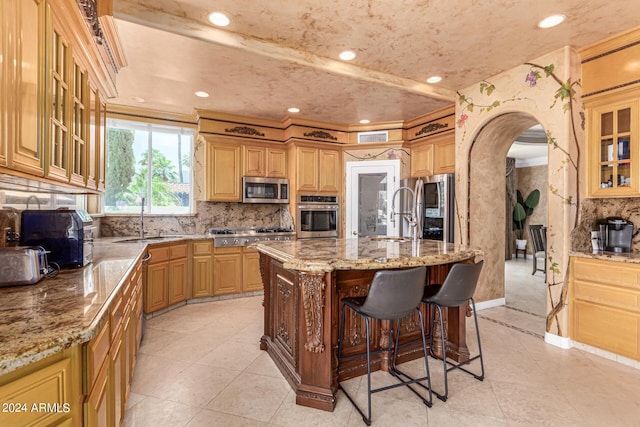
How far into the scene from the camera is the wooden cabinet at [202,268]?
13.6ft

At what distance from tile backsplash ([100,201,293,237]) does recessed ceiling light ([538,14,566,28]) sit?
3.64 meters

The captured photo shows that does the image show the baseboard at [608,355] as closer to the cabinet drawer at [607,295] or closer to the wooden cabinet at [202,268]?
the cabinet drawer at [607,295]

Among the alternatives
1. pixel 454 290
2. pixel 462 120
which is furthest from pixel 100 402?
pixel 462 120

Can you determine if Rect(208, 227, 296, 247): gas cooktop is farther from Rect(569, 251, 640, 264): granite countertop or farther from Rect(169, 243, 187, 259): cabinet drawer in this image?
Rect(569, 251, 640, 264): granite countertop

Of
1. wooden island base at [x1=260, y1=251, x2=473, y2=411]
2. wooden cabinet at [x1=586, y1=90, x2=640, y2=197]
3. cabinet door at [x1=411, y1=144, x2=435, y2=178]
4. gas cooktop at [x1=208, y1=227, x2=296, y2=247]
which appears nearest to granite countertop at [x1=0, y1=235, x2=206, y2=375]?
wooden island base at [x1=260, y1=251, x2=473, y2=411]

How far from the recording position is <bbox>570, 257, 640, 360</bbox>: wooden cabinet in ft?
8.05

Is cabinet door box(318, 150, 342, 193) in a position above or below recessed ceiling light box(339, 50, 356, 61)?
below

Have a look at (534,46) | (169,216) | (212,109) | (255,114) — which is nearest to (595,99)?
(534,46)

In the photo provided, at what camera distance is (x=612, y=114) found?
2736 mm

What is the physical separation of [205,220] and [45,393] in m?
3.98

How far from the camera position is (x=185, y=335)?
10.2 feet

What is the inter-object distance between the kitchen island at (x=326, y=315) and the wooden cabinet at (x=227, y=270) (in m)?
1.74

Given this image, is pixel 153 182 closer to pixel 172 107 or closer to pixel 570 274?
pixel 172 107

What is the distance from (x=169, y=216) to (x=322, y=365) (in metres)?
3.51
